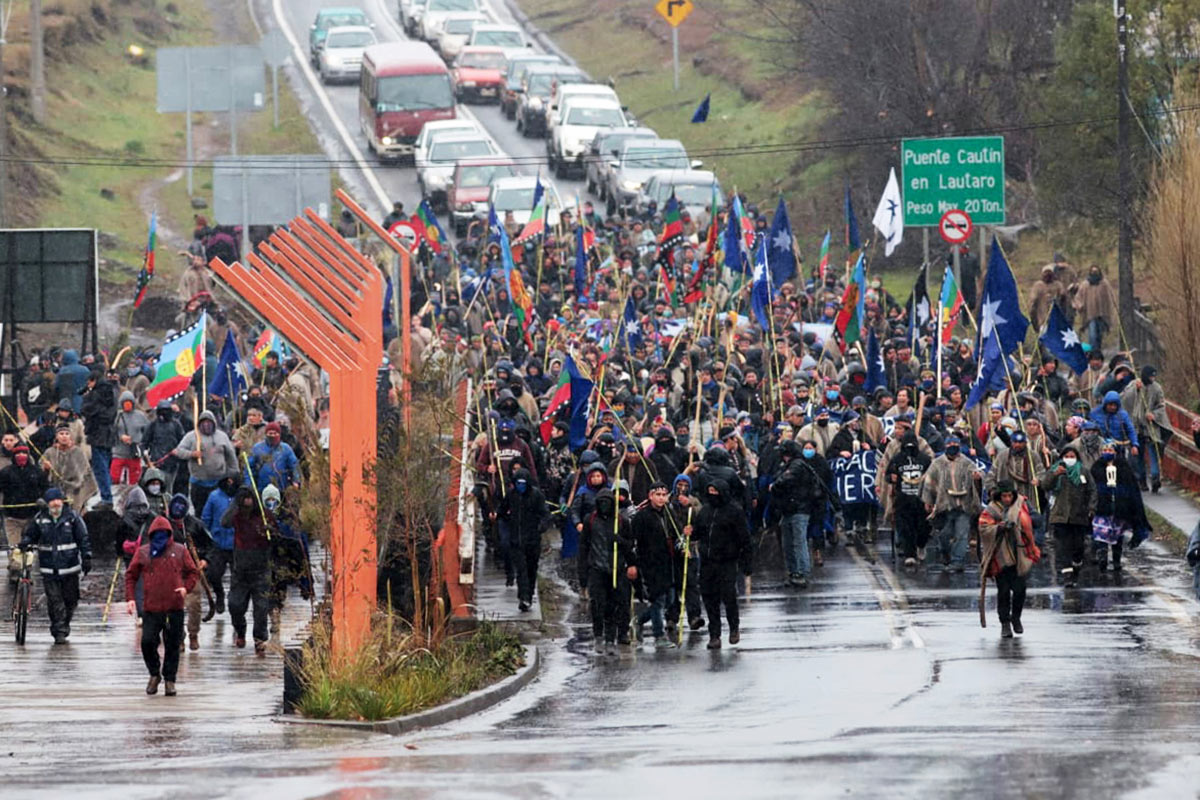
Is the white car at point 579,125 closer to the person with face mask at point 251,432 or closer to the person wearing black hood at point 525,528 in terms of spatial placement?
the person with face mask at point 251,432

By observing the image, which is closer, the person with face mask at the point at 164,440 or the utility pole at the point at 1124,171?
the person with face mask at the point at 164,440

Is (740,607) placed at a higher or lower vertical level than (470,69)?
lower

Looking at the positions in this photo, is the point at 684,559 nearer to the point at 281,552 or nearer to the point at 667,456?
the point at 667,456

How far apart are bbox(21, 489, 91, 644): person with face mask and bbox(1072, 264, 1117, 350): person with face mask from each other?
54.1 feet

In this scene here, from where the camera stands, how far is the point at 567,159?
5484 centimetres

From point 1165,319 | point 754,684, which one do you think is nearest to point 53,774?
point 754,684

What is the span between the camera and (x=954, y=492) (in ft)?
76.1

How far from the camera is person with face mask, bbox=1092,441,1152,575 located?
22.6m

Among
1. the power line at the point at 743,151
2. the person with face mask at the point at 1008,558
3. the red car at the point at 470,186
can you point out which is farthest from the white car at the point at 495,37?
the person with face mask at the point at 1008,558

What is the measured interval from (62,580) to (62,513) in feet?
1.85

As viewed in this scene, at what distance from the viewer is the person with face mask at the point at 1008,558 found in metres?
19.4

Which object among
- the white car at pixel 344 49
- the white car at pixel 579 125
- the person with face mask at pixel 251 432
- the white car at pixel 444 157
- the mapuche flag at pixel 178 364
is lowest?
the person with face mask at pixel 251 432

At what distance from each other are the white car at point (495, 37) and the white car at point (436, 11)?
307 cm

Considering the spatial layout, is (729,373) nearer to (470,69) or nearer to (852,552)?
(852,552)
